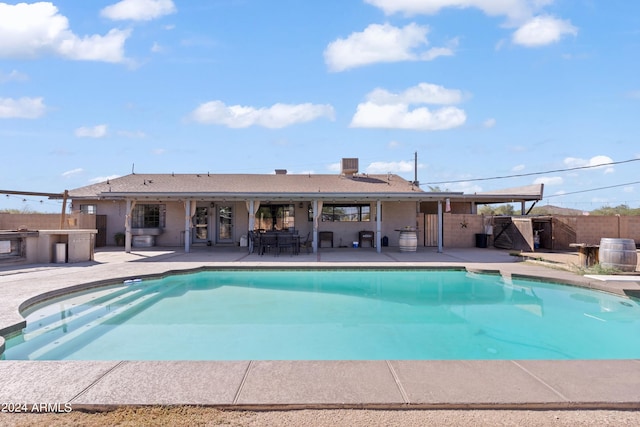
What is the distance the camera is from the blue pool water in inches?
193

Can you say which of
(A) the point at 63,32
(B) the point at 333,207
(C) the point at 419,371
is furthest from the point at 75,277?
(B) the point at 333,207

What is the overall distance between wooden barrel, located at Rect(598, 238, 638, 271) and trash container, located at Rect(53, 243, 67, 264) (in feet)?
48.3

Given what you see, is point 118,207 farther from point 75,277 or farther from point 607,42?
point 607,42

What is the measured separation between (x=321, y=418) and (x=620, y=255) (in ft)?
31.3

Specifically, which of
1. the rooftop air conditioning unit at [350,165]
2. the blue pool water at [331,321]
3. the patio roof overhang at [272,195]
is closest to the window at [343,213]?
the patio roof overhang at [272,195]

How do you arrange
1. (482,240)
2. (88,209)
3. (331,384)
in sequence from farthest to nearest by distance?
(88,209), (482,240), (331,384)

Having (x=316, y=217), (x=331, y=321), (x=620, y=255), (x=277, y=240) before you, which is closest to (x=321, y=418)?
(x=331, y=321)

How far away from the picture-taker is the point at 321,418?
8.16 ft

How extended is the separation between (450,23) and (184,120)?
12.8 metres

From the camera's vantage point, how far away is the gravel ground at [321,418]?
2.43m

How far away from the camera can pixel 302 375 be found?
3.11 meters

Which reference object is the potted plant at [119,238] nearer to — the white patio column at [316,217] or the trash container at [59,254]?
the trash container at [59,254]

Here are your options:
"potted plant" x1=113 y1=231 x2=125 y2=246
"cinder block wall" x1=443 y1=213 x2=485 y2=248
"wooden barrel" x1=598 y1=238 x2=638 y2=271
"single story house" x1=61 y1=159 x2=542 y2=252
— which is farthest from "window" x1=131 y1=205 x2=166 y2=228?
"wooden barrel" x1=598 y1=238 x2=638 y2=271

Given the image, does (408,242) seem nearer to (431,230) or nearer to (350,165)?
(431,230)
